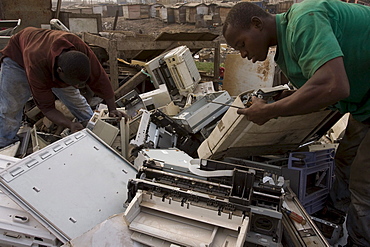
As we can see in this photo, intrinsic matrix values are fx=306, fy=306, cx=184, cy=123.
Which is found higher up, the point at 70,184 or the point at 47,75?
the point at 47,75

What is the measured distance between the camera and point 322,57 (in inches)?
52.4

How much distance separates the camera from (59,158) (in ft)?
6.13

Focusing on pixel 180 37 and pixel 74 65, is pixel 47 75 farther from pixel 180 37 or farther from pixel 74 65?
pixel 180 37

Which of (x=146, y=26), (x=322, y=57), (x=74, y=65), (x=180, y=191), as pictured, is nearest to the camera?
(x=322, y=57)

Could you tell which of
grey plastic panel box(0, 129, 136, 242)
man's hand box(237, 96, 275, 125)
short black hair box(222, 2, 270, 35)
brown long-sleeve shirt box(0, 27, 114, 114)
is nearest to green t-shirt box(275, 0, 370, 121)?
short black hair box(222, 2, 270, 35)

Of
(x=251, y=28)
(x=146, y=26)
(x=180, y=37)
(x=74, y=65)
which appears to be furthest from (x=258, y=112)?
(x=146, y=26)

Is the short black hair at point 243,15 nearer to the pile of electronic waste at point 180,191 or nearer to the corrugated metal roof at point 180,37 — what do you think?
the pile of electronic waste at point 180,191

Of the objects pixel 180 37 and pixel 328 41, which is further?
pixel 180 37

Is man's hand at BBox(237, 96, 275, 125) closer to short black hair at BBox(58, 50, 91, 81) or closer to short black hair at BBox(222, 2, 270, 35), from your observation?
short black hair at BBox(222, 2, 270, 35)

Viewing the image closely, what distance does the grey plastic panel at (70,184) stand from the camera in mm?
1553

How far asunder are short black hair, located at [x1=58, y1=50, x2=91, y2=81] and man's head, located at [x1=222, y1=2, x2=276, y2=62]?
1.31m

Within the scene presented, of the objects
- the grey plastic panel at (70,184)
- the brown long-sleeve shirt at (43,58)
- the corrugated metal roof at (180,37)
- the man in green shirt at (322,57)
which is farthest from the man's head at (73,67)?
the corrugated metal roof at (180,37)

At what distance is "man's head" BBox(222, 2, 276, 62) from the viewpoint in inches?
65.0

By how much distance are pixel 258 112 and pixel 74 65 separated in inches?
60.4
